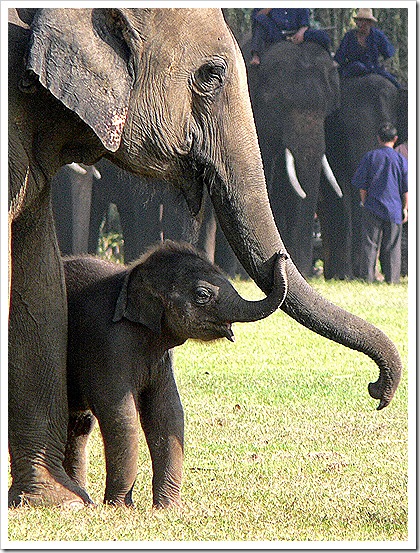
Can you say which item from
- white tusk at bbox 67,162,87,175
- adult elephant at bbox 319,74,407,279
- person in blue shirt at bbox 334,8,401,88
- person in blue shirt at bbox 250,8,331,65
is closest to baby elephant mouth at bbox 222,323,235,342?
white tusk at bbox 67,162,87,175

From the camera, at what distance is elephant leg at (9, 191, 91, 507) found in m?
5.15

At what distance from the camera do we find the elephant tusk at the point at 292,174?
14492 mm

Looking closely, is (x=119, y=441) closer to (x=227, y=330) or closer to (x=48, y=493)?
(x=48, y=493)

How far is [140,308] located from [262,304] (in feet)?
1.60

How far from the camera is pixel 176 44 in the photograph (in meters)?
4.77

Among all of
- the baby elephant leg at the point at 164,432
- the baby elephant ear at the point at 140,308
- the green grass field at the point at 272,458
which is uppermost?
the baby elephant ear at the point at 140,308

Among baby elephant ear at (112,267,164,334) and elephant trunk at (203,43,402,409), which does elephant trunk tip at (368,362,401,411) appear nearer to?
elephant trunk at (203,43,402,409)

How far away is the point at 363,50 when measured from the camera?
1602 centimetres

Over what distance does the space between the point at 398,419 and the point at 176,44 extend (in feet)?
9.31

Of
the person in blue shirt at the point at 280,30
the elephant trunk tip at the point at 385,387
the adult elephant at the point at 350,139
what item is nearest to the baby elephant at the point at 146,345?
the elephant trunk tip at the point at 385,387

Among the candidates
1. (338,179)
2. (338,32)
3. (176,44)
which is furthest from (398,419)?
(338,32)

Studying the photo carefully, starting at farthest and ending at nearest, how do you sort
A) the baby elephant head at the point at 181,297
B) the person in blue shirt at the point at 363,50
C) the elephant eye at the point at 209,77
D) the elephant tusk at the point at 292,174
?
1. the person in blue shirt at the point at 363,50
2. the elephant tusk at the point at 292,174
3. the baby elephant head at the point at 181,297
4. the elephant eye at the point at 209,77

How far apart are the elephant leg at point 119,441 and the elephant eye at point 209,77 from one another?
1047mm

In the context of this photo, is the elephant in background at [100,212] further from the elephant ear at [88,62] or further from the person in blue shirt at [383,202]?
the elephant ear at [88,62]
